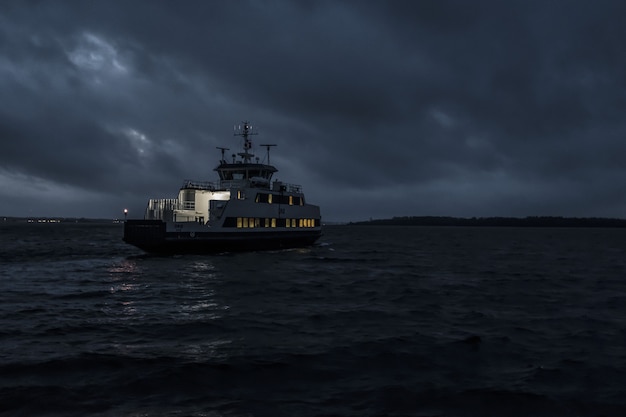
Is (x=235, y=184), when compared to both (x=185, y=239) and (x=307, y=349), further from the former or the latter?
(x=307, y=349)

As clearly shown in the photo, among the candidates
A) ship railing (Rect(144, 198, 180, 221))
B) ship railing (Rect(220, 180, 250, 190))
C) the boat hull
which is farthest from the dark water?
ship railing (Rect(220, 180, 250, 190))

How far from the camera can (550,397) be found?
949cm

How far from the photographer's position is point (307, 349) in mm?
12797

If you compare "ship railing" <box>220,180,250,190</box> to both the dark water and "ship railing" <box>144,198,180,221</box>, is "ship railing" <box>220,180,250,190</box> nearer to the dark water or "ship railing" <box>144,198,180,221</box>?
"ship railing" <box>144,198,180,221</box>

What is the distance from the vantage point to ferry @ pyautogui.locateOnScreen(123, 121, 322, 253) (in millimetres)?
37562

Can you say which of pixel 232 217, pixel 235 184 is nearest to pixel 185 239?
pixel 232 217

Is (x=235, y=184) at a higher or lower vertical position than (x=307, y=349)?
higher

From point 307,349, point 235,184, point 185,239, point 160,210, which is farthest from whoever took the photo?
point 235,184

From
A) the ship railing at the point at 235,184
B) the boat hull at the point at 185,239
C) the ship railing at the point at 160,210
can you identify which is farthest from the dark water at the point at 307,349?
the ship railing at the point at 235,184

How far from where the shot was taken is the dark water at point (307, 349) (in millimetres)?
9016

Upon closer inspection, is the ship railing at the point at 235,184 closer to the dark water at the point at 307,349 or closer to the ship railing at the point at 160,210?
the ship railing at the point at 160,210

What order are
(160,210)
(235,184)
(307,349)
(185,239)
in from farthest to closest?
1. (235,184)
2. (160,210)
3. (185,239)
4. (307,349)

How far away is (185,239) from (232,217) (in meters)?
5.38

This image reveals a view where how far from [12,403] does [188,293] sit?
13.9 metres
